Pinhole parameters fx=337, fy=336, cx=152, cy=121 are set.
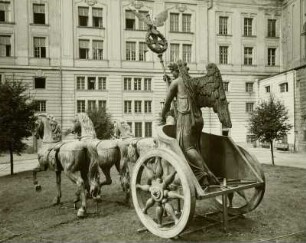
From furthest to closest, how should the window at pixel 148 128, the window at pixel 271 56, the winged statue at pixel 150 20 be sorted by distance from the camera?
1. the window at pixel 271 56
2. the window at pixel 148 128
3. the winged statue at pixel 150 20

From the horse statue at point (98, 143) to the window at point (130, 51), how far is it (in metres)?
26.3

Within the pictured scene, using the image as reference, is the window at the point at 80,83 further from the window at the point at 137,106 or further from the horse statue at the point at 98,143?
the horse statue at the point at 98,143

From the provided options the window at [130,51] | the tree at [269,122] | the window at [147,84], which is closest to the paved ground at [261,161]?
the tree at [269,122]

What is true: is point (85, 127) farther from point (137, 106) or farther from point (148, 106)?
point (148, 106)

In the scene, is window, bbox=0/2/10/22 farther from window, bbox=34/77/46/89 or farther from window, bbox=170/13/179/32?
window, bbox=170/13/179/32

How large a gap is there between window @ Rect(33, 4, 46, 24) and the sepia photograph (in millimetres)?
130

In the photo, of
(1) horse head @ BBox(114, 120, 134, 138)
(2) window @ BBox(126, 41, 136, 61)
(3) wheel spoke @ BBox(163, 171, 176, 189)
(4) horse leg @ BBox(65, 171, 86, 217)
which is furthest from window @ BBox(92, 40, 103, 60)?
(3) wheel spoke @ BBox(163, 171, 176, 189)

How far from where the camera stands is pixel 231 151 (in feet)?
21.8

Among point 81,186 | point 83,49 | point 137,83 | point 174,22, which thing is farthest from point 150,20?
point 174,22

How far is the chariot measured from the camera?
205 inches

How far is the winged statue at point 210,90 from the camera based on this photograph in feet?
20.0

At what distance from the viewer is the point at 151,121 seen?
34969 millimetres

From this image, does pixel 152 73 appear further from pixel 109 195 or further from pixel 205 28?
pixel 109 195

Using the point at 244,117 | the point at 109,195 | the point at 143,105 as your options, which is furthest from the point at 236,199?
the point at 244,117
